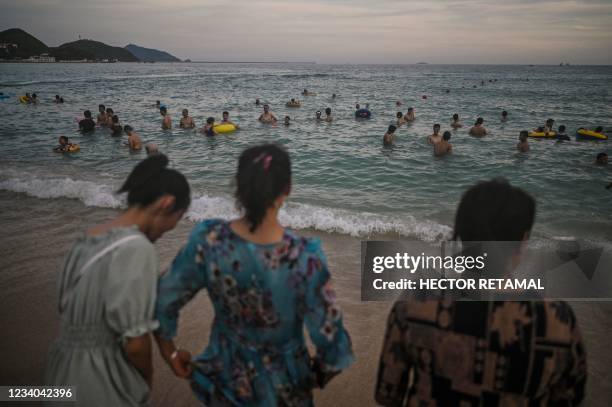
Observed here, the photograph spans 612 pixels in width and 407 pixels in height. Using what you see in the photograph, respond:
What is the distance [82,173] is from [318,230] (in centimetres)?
823

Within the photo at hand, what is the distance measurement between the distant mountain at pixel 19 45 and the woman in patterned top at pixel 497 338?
173m

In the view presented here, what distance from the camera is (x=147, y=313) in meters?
1.63

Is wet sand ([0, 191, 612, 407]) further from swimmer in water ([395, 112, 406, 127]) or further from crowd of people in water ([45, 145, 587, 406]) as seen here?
swimmer in water ([395, 112, 406, 127])

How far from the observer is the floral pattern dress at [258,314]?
5.21ft

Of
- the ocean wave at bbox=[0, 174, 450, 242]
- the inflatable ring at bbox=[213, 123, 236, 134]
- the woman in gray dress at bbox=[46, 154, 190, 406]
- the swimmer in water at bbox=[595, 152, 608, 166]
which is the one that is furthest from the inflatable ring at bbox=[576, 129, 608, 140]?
the woman in gray dress at bbox=[46, 154, 190, 406]

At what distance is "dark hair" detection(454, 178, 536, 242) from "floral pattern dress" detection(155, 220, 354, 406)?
0.63 metres

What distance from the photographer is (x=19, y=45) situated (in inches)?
5448

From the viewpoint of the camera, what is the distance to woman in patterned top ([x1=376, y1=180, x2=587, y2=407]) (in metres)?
1.33

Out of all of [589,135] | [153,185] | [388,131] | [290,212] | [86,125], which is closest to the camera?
[153,185]

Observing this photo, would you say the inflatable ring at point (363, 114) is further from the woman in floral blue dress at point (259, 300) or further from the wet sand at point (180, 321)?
the woman in floral blue dress at point (259, 300)

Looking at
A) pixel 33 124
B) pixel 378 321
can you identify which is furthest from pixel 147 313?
pixel 33 124

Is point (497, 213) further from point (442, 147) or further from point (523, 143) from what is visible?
point (523, 143)

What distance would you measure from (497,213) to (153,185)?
5.05 feet

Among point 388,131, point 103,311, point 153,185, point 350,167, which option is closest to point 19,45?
point 388,131
